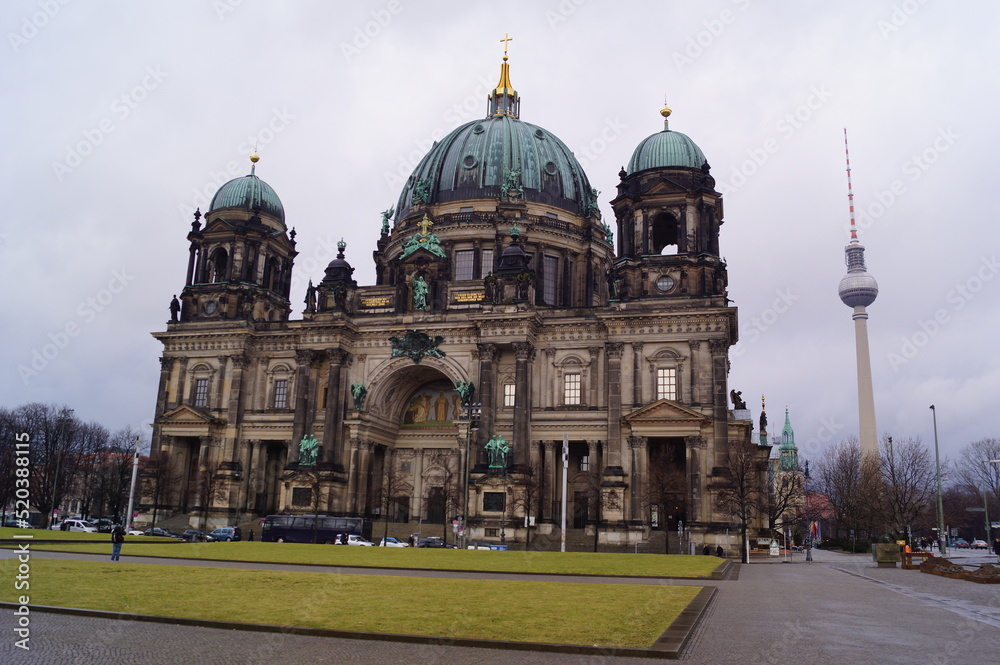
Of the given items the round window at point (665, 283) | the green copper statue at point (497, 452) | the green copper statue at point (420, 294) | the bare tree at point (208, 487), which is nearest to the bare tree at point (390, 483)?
the green copper statue at point (497, 452)

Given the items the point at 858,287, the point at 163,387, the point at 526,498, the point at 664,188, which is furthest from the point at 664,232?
the point at 858,287

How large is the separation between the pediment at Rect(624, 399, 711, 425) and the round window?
28.9 feet

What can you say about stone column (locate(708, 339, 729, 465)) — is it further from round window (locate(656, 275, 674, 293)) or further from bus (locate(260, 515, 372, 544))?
bus (locate(260, 515, 372, 544))

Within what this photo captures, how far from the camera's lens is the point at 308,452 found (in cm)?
6550

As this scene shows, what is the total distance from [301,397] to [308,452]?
484cm

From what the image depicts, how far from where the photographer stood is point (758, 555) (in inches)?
2709

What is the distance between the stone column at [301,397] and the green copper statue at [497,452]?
1617cm

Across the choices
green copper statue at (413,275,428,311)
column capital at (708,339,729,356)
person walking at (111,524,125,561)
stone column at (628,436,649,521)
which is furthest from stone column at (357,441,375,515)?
person walking at (111,524,125,561)

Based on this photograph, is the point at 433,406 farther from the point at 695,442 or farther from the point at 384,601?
the point at 384,601

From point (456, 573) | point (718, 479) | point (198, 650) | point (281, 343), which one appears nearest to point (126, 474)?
point (281, 343)

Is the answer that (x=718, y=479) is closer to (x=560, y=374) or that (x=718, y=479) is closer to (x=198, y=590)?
(x=560, y=374)

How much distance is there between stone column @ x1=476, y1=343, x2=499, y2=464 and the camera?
205 feet

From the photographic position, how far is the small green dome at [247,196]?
7750cm

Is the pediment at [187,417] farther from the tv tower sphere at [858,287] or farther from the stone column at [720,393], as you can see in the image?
the tv tower sphere at [858,287]
